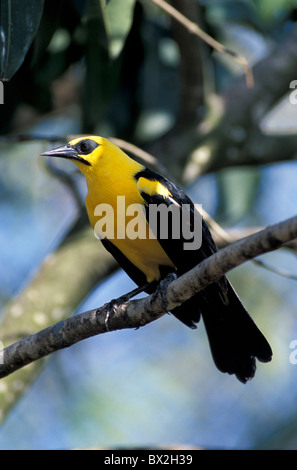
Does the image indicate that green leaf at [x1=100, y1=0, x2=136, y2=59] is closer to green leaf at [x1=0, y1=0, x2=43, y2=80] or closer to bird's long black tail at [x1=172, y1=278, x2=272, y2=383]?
green leaf at [x1=0, y1=0, x2=43, y2=80]

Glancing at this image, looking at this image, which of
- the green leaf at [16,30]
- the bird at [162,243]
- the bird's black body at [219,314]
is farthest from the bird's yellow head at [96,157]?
the green leaf at [16,30]

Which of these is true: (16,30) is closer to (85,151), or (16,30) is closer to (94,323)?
(85,151)

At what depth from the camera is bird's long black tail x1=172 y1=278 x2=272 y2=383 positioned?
438 centimetres

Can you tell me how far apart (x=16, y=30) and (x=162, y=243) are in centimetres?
156

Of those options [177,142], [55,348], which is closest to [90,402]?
[177,142]

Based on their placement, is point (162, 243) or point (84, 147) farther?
point (84, 147)

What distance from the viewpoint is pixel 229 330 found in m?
4.59

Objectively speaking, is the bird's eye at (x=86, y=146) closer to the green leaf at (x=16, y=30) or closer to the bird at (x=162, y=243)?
the bird at (x=162, y=243)

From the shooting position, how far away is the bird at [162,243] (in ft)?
14.4

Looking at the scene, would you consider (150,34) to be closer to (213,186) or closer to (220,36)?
(220,36)

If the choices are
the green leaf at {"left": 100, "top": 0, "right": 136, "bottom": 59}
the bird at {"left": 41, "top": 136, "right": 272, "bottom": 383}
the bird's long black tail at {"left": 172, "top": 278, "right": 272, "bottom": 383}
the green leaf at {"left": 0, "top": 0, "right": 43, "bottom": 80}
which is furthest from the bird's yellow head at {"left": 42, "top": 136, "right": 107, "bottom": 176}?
the bird's long black tail at {"left": 172, "top": 278, "right": 272, "bottom": 383}

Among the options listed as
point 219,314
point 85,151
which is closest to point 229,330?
point 219,314

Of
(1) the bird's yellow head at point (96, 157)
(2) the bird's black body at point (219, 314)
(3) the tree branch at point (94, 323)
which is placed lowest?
(3) the tree branch at point (94, 323)

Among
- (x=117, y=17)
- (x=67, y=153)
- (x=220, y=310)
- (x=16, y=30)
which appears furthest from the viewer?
(x=67, y=153)
